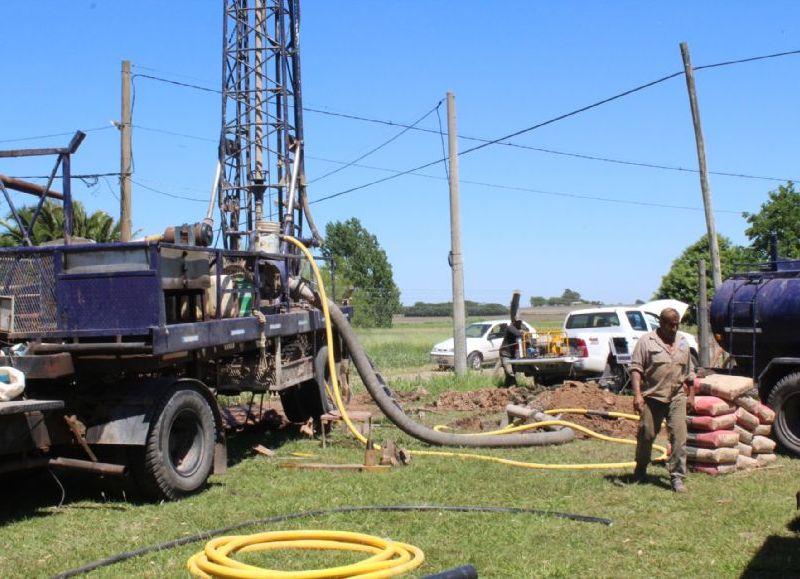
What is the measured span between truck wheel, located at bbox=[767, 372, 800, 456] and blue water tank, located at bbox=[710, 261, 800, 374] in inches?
22.0

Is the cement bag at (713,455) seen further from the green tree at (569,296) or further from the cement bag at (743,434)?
the green tree at (569,296)

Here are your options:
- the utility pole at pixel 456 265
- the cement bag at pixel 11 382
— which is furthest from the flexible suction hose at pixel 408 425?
the utility pole at pixel 456 265

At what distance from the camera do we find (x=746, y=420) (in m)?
9.98

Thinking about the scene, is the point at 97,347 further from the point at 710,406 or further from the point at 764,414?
the point at 764,414

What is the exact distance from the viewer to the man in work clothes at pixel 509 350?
19250mm

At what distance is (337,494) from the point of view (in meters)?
8.58

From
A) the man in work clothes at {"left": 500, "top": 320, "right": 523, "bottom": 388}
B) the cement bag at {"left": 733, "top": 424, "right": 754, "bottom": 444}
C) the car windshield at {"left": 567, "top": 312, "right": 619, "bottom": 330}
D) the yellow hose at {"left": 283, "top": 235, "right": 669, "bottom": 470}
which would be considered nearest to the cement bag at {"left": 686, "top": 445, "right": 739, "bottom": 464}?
the cement bag at {"left": 733, "top": 424, "right": 754, "bottom": 444}

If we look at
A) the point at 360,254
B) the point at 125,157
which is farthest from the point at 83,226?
the point at 360,254

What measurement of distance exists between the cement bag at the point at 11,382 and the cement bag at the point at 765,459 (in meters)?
7.52

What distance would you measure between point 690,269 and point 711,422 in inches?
1632

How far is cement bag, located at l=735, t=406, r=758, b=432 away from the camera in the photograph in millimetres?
9930

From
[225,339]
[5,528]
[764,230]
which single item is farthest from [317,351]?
[764,230]

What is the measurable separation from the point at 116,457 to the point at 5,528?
1118 mm

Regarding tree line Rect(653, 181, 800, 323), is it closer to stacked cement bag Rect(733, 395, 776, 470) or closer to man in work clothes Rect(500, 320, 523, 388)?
man in work clothes Rect(500, 320, 523, 388)
